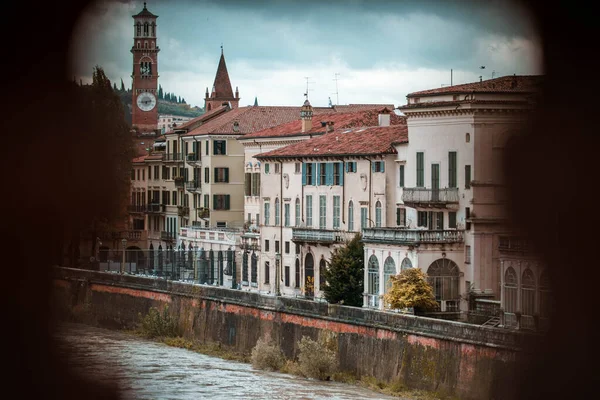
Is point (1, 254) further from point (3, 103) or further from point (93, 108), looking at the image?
point (93, 108)

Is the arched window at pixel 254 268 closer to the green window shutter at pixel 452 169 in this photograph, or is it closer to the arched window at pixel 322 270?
the arched window at pixel 322 270

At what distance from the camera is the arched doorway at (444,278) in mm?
27891

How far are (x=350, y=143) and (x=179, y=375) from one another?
9.35m

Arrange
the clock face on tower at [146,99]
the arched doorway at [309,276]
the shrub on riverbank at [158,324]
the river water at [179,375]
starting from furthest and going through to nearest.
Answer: the clock face on tower at [146,99] → the arched doorway at [309,276] → the shrub on riverbank at [158,324] → the river water at [179,375]

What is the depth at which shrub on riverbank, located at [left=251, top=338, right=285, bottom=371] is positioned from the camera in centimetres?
2686

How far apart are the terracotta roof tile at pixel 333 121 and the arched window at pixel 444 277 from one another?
8.75 metres

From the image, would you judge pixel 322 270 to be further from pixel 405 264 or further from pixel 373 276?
pixel 405 264

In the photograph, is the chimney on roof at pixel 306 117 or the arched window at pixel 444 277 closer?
the arched window at pixel 444 277

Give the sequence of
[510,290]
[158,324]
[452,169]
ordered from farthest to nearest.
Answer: [158,324] < [452,169] < [510,290]

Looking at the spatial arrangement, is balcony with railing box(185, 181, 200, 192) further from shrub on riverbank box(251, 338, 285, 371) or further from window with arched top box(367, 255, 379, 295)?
shrub on riverbank box(251, 338, 285, 371)

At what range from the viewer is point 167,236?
162ft

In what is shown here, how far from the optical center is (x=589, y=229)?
44.5 ft

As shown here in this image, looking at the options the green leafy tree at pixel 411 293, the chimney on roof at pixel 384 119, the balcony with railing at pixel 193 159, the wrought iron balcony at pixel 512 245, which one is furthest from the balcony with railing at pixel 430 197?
the balcony with railing at pixel 193 159

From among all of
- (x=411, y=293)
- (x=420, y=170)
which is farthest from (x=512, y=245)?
(x=420, y=170)
